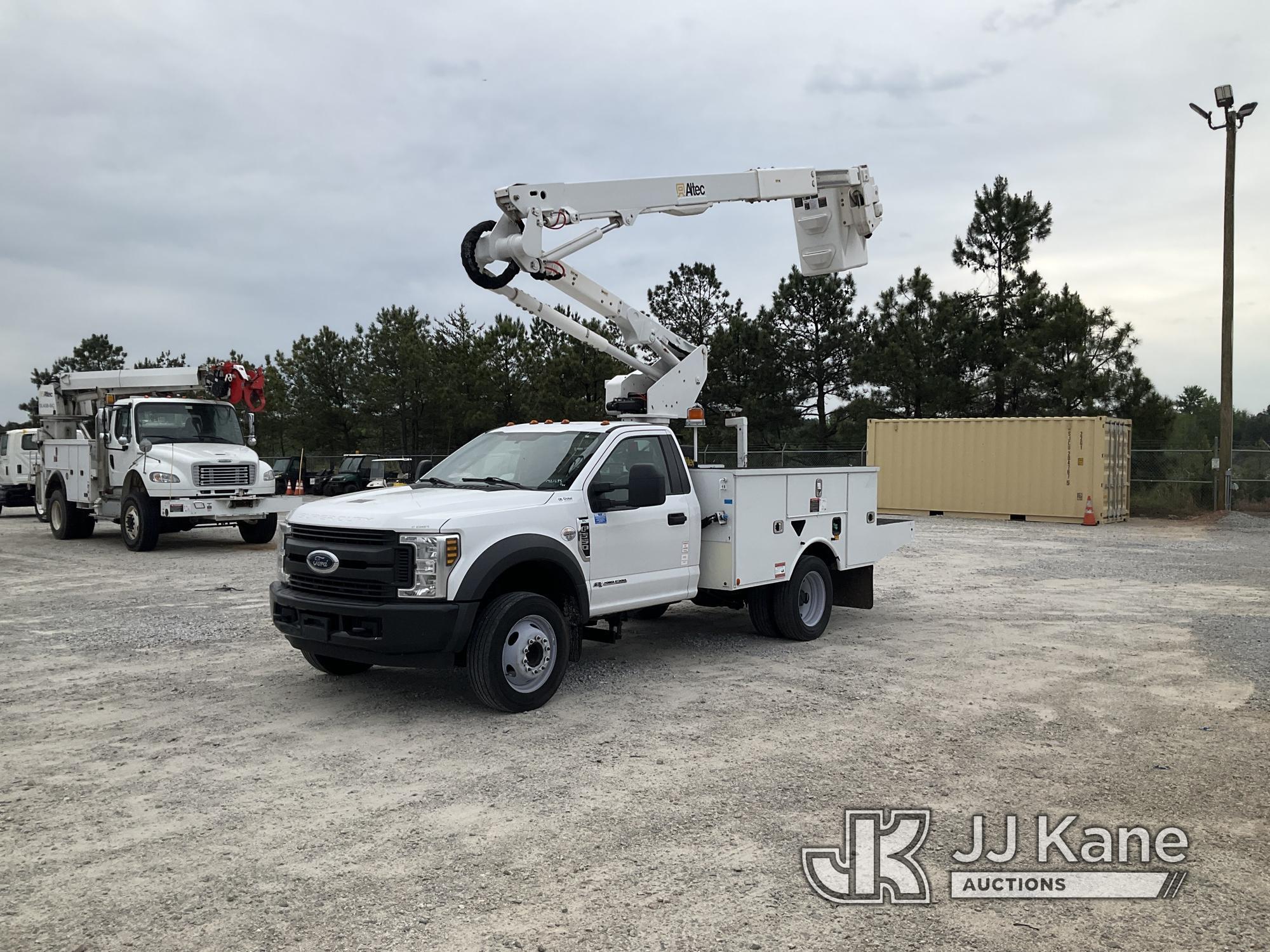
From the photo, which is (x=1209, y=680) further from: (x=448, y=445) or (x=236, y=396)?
(x=448, y=445)

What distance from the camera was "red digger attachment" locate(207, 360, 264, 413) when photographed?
1736 centimetres

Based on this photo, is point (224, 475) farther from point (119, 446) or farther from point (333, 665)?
point (333, 665)

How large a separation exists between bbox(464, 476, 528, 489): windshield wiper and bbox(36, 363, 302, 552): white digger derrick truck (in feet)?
30.6

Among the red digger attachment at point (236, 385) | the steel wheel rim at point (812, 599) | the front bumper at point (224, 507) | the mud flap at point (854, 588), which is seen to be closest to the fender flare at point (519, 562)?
the steel wheel rim at point (812, 599)

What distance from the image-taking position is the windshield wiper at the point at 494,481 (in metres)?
7.26

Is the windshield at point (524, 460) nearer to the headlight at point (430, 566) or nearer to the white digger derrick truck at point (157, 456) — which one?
the headlight at point (430, 566)

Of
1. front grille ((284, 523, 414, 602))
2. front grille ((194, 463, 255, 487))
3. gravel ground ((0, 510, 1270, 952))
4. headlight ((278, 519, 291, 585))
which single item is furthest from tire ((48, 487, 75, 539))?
front grille ((284, 523, 414, 602))

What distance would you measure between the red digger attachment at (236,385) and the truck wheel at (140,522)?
226cm

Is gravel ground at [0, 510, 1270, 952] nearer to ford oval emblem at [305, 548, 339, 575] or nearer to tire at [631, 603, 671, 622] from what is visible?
tire at [631, 603, 671, 622]

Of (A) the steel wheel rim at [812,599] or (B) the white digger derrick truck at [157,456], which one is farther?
(B) the white digger derrick truck at [157,456]

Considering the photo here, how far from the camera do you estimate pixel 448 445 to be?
4228cm

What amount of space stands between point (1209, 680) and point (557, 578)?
4.88 m

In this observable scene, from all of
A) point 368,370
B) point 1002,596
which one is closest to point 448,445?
point 368,370

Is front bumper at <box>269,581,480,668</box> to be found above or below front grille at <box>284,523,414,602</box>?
below
